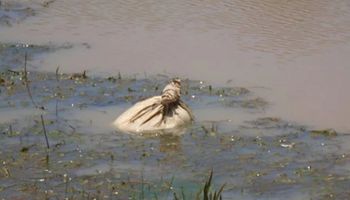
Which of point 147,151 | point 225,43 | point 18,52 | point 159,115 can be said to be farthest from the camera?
point 225,43

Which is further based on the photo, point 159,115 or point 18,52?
point 18,52

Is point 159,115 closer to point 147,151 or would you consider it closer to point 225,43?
point 147,151

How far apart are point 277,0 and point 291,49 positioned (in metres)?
2.54

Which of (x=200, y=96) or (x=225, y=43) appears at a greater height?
(x=200, y=96)

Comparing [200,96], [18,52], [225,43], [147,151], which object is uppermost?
[147,151]

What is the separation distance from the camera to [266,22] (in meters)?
10.4

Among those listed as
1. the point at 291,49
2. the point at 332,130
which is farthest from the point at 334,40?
the point at 332,130

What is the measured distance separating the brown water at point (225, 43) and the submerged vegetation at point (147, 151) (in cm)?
41

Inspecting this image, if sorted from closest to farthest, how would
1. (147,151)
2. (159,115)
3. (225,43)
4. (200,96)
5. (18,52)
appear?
(147,151) → (159,115) → (200,96) → (18,52) → (225,43)

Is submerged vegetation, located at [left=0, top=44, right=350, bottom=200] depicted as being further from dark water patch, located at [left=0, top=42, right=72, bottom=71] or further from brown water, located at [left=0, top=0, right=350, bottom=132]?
dark water patch, located at [left=0, top=42, right=72, bottom=71]


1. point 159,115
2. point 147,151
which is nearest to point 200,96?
point 159,115

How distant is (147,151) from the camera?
6.24 meters

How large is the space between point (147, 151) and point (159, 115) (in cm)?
62

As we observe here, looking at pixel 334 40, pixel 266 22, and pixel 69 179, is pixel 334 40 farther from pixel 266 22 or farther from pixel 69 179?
pixel 69 179
